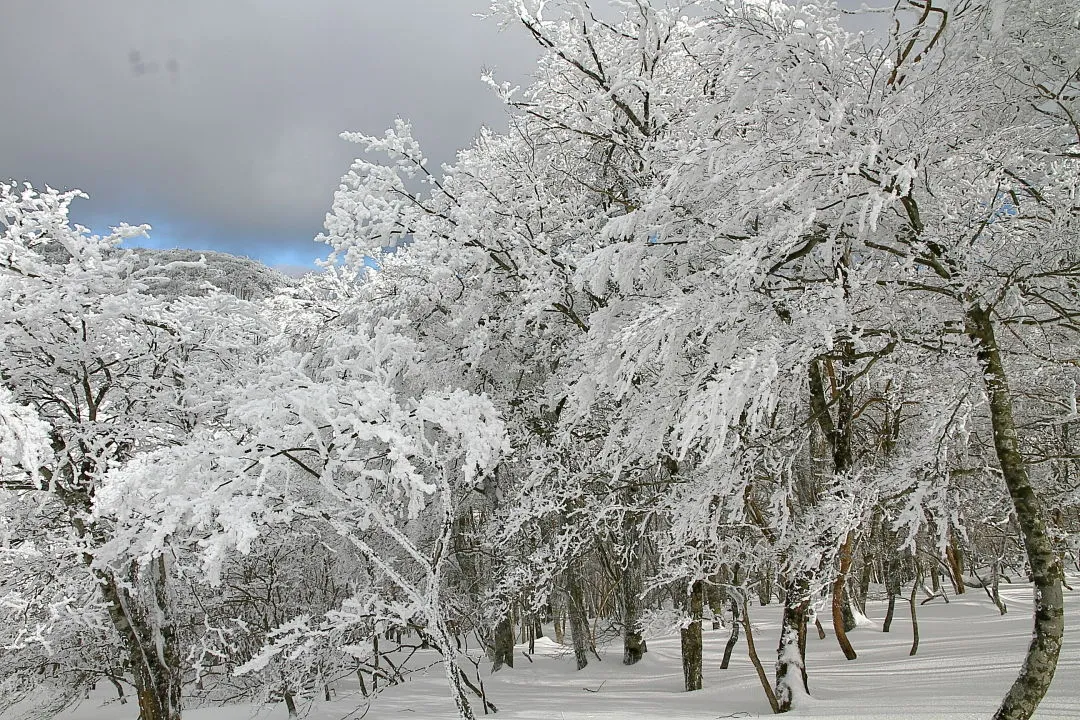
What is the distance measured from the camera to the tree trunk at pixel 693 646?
8383mm

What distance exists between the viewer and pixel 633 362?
5.13 m

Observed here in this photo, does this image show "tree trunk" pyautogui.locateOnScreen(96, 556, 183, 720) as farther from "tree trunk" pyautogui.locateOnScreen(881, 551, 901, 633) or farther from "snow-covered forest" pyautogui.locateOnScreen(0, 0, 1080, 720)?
"tree trunk" pyautogui.locateOnScreen(881, 551, 901, 633)

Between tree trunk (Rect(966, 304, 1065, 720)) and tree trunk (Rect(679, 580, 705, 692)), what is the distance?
3.99 metres

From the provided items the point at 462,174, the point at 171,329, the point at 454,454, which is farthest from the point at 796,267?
the point at 171,329

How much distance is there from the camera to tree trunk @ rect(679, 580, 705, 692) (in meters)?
8.38

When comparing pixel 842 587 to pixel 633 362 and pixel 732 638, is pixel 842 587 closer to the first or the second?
pixel 732 638

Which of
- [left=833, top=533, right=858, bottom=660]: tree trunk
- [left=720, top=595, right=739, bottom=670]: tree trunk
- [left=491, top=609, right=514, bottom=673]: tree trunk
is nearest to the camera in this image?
[left=833, top=533, right=858, bottom=660]: tree trunk

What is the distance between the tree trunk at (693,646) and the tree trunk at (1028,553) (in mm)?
3991

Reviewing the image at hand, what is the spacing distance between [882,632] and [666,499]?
9021 mm

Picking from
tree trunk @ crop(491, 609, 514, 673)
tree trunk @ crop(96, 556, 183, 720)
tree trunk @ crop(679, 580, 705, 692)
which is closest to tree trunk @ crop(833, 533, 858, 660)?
tree trunk @ crop(679, 580, 705, 692)

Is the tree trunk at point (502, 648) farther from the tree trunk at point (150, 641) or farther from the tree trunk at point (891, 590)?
the tree trunk at point (891, 590)

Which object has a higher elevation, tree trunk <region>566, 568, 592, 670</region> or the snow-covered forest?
the snow-covered forest

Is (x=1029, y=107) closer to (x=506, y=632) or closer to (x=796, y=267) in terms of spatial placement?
(x=796, y=267)

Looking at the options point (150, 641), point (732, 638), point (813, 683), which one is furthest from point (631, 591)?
point (150, 641)
